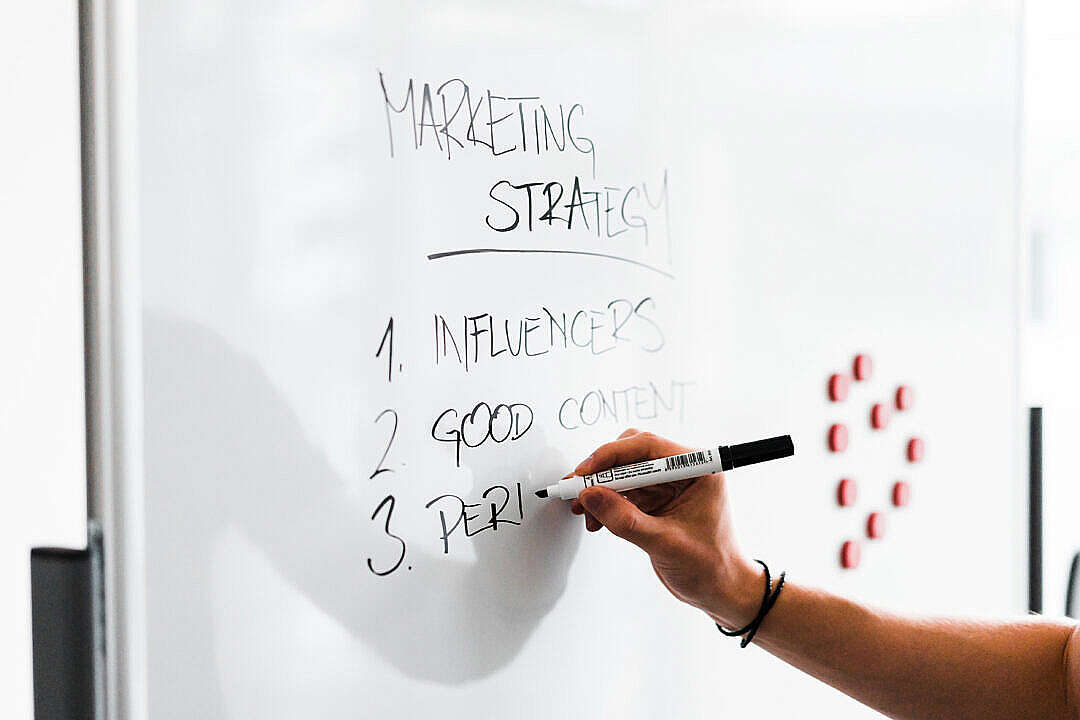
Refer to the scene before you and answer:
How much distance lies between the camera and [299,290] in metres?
0.52

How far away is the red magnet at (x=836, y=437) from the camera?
0.85 metres

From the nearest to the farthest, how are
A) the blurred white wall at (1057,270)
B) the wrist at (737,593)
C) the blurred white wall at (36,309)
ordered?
the blurred white wall at (36,309)
the wrist at (737,593)
the blurred white wall at (1057,270)

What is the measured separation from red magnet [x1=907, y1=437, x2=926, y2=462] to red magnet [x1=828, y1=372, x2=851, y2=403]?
0.11 meters

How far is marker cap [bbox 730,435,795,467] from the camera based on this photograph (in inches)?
24.3

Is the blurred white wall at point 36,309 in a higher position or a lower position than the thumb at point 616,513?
higher

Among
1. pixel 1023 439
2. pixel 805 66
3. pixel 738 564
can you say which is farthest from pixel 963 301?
pixel 738 564

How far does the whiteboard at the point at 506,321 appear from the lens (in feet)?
1.61

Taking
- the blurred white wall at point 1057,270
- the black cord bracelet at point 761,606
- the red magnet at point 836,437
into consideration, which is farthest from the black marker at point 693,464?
the blurred white wall at point 1057,270

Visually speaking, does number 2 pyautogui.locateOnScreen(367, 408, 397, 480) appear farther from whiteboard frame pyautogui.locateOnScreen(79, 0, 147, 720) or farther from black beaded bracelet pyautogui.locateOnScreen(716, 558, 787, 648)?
black beaded bracelet pyautogui.locateOnScreen(716, 558, 787, 648)

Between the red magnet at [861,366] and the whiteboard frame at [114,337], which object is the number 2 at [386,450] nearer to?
the whiteboard frame at [114,337]

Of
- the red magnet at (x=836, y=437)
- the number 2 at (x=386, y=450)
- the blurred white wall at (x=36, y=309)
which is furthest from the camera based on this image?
→ the red magnet at (x=836, y=437)

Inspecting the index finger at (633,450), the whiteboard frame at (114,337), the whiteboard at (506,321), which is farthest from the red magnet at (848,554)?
the whiteboard frame at (114,337)

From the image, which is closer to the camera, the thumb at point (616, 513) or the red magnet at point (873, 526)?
the thumb at point (616, 513)

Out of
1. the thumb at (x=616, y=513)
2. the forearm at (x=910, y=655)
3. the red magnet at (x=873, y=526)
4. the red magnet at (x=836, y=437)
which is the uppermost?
the red magnet at (x=836, y=437)
